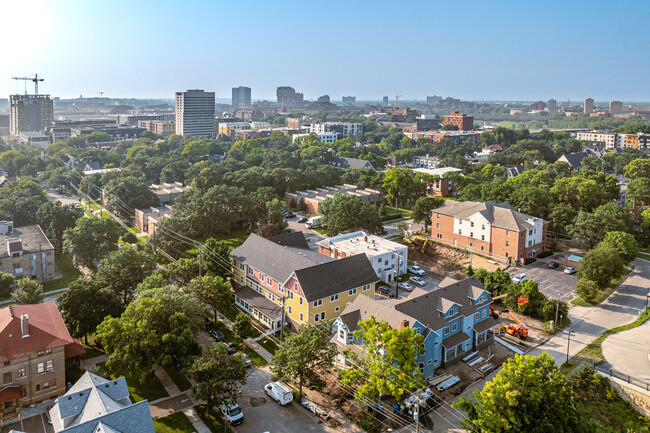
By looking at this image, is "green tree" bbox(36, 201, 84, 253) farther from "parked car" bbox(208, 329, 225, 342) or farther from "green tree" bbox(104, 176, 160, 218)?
"parked car" bbox(208, 329, 225, 342)

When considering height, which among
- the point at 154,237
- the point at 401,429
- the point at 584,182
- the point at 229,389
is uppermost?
the point at 584,182

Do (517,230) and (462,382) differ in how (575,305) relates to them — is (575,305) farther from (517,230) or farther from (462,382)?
(462,382)

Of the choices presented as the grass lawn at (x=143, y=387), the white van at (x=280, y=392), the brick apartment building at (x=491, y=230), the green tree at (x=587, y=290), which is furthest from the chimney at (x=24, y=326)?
the brick apartment building at (x=491, y=230)

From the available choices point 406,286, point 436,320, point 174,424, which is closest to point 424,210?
point 406,286

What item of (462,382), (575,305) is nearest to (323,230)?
(575,305)

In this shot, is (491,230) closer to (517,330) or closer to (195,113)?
(517,330)

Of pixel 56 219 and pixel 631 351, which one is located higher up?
pixel 56 219
